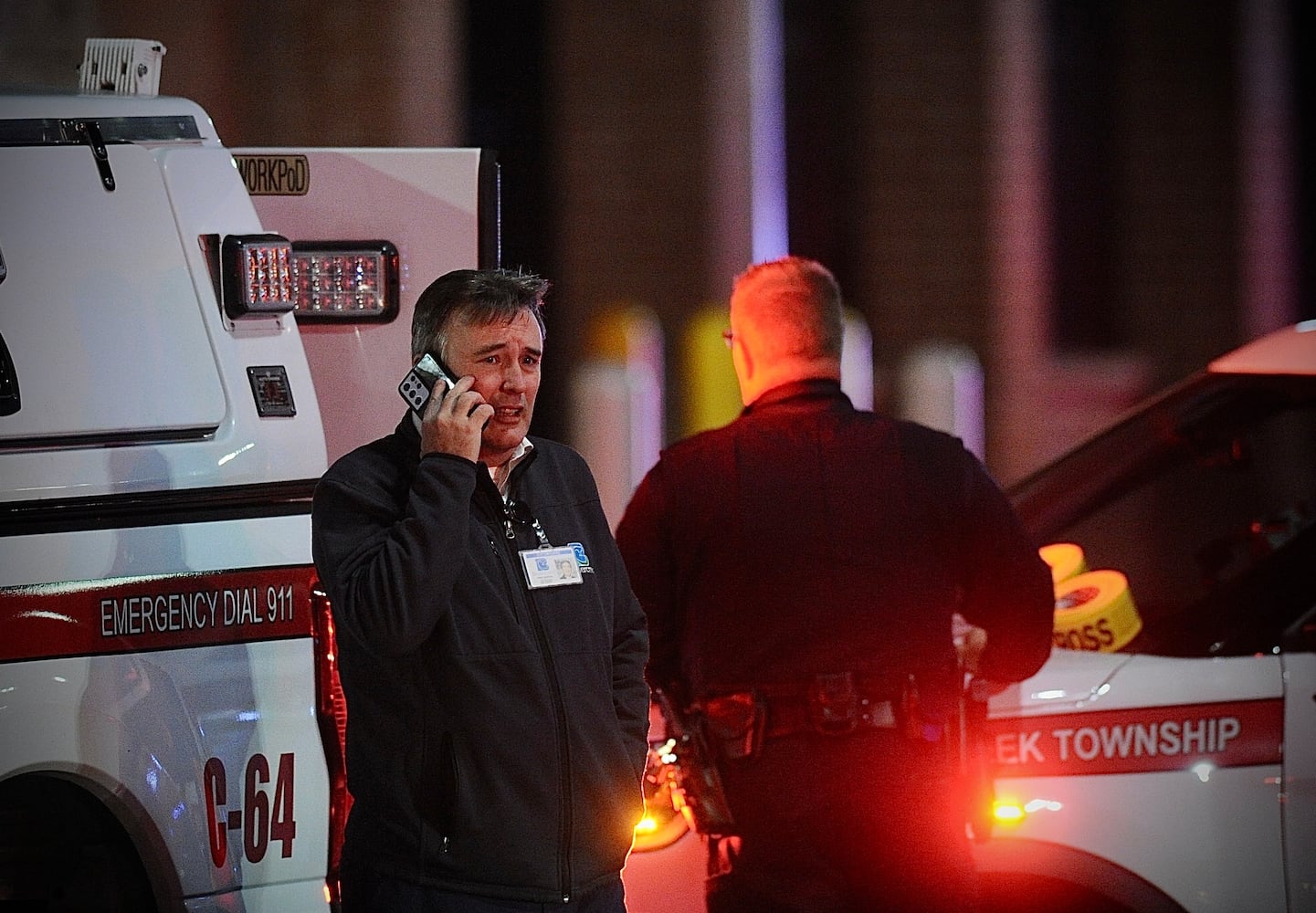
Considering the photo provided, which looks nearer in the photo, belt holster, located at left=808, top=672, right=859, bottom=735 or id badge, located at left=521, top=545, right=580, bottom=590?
id badge, located at left=521, top=545, right=580, bottom=590

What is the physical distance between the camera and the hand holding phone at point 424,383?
2322 millimetres

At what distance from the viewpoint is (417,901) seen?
2227 millimetres

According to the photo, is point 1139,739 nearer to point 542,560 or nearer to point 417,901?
point 542,560

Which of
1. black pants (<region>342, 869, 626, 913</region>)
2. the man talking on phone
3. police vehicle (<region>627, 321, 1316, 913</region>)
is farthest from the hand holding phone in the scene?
police vehicle (<region>627, 321, 1316, 913</region>)

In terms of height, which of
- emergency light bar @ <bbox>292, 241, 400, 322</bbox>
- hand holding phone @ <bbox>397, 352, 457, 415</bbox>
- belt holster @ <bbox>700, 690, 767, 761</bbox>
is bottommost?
belt holster @ <bbox>700, 690, 767, 761</bbox>

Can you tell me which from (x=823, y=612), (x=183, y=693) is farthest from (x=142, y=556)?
(x=823, y=612)

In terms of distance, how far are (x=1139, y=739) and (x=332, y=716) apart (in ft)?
4.94

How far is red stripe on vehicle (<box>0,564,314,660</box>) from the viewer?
2549 millimetres

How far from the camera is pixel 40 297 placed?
2701 millimetres

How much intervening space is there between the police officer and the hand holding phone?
776 millimetres

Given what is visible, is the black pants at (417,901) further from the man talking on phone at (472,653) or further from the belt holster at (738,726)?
the belt holster at (738,726)

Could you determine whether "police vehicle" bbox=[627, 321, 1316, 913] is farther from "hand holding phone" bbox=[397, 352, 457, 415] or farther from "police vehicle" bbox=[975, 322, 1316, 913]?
"hand holding phone" bbox=[397, 352, 457, 415]

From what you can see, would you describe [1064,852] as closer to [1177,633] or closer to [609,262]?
[1177,633]

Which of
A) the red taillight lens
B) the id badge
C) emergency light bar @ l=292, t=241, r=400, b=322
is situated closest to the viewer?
the id badge
